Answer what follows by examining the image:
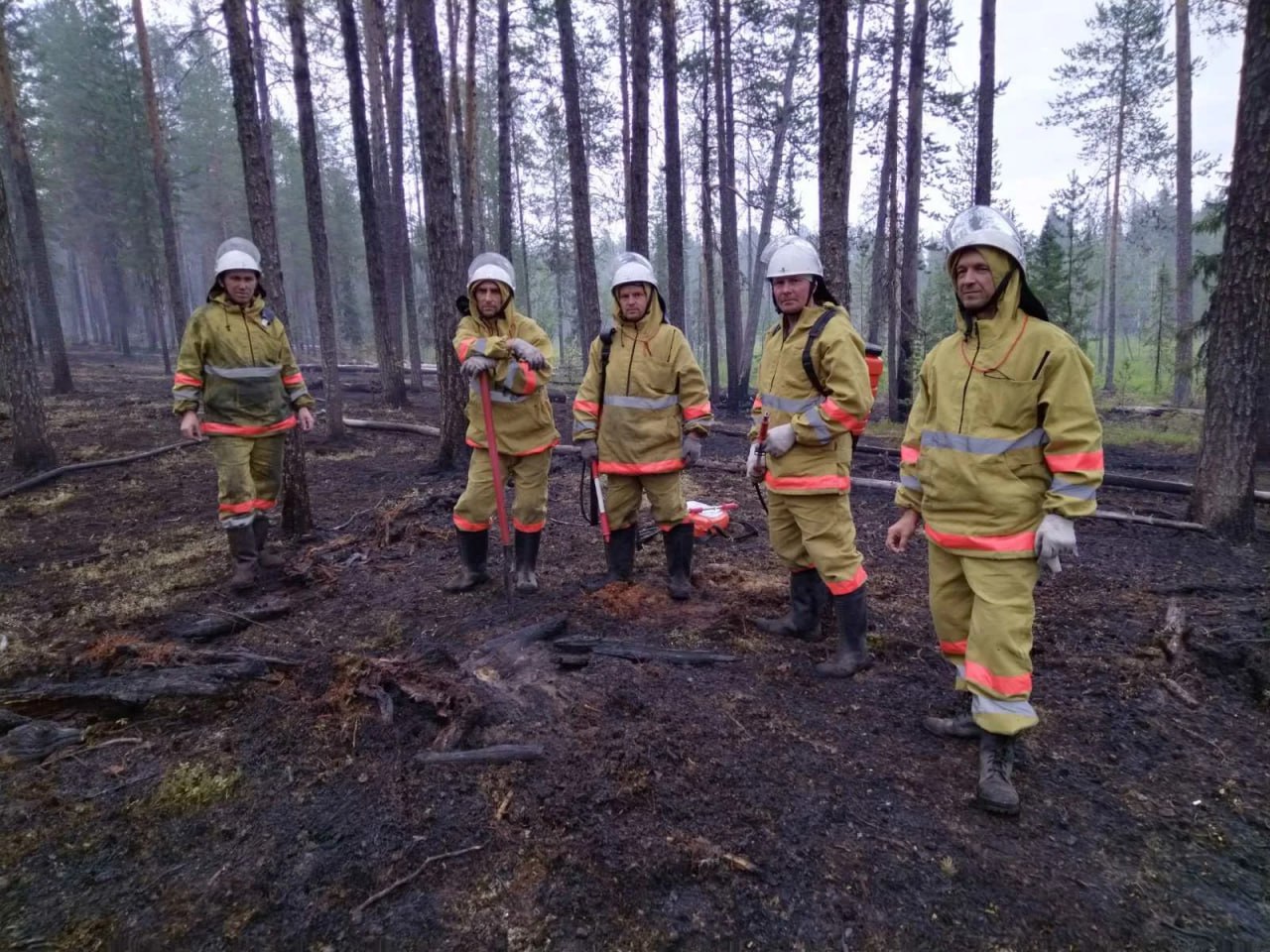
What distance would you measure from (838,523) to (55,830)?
371 centimetres

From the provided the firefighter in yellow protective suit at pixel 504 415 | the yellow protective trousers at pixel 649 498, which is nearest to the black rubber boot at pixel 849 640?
the yellow protective trousers at pixel 649 498

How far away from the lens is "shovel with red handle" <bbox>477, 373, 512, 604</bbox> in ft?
15.8

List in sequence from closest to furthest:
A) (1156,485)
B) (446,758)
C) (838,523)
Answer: (446,758), (838,523), (1156,485)

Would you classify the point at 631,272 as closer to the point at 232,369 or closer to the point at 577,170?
the point at 232,369

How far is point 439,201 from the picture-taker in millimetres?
8625

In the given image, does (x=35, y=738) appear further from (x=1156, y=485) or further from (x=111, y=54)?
(x=111, y=54)

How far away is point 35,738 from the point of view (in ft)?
10.5

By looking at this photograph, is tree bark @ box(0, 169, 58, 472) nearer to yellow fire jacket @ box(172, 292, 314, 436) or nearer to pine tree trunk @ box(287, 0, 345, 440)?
pine tree trunk @ box(287, 0, 345, 440)

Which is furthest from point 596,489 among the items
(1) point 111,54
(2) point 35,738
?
(1) point 111,54

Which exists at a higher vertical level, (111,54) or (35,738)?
(111,54)

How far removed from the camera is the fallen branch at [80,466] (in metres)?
8.14

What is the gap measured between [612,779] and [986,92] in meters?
16.4

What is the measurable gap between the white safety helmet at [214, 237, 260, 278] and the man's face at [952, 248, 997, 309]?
4.92 metres

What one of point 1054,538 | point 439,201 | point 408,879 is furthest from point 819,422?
point 439,201
